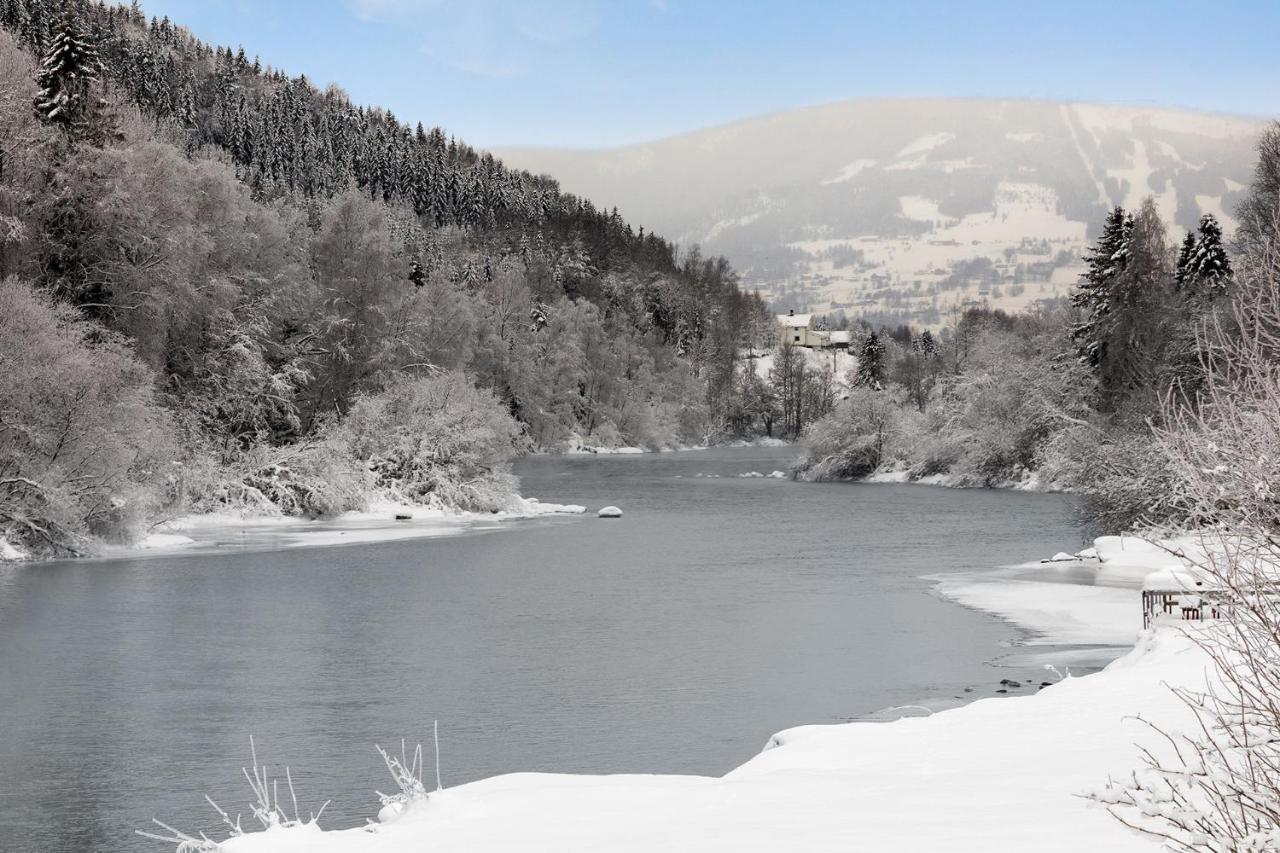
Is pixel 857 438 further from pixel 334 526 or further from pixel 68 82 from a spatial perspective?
pixel 68 82

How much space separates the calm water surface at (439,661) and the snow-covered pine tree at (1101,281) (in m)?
25.8

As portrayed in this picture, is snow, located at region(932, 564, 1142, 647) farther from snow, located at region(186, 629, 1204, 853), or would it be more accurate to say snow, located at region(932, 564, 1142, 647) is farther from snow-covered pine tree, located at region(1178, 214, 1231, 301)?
snow-covered pine tree, located at region(1178, 214, 1231, 301)

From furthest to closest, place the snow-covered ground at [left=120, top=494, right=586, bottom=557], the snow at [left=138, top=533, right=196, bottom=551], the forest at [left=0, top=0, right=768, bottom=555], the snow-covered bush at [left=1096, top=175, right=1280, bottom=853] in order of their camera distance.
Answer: the snow-covered ground at [left=120, top=494, right=586, bottom=557], the snow at [left=138, top=533, right=196, bottom=551], the forest at [left=0, top=0, right=768, bottom=555], the snow-covered bush at [left=1096, top=175, right=1280, bottom=853]

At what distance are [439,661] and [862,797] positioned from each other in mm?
10768

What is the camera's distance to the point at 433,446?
4672cm

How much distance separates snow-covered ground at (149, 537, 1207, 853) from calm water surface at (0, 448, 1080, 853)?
207cm

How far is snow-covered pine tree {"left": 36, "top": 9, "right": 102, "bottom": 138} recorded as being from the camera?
38.1 metres

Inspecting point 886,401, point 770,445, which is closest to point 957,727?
point 886,401

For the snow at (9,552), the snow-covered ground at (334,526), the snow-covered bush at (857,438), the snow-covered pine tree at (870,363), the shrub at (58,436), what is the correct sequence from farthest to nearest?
the snow-covered pine tree at (870,363)
the snow-covered bush at (857,438)
the snow-covered ground at (334,526)
the shrub at (58,436)
the snow at (9,552)

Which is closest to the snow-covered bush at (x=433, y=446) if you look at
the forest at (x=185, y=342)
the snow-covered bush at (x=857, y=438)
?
the forest at (x=185, y=342)

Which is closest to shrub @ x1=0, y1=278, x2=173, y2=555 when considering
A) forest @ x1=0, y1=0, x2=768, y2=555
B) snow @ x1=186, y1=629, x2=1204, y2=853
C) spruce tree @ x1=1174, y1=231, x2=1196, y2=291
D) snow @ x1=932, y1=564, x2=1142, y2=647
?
forest @ x1=0, y1=0, x2=768, y2=555

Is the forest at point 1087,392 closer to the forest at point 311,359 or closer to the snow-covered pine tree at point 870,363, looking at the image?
the forest at point 311,359

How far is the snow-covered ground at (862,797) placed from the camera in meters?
7.61

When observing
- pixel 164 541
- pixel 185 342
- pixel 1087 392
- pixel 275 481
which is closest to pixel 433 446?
pixel 275 481
